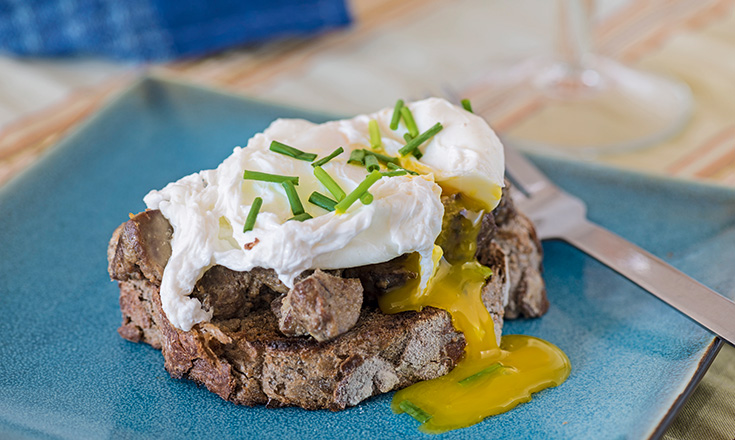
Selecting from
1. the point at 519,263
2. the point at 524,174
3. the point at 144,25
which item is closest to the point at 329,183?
the point at 519,263

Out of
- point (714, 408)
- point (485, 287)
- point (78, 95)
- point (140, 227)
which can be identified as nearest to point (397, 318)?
point (485, 287)

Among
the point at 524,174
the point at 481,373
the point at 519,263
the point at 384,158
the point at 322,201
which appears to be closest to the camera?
the point at 322,201

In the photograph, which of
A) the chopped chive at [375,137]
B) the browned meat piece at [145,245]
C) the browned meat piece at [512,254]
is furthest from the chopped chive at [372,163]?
the browned meat piece at [145,245]

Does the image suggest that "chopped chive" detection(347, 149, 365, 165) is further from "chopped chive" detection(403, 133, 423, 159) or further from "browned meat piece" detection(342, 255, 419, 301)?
"browned meat piece" detection(342, 255, 419, 301)

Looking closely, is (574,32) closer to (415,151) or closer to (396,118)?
(396,118)

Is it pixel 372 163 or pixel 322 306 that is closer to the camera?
pixel 322 306

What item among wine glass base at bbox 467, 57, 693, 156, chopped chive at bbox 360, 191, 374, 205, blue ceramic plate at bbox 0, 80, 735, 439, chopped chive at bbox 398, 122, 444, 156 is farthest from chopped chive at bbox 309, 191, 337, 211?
wine glass base at bbox 467, 57, 693, 156

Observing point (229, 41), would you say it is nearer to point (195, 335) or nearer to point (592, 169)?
point (592, 169)
